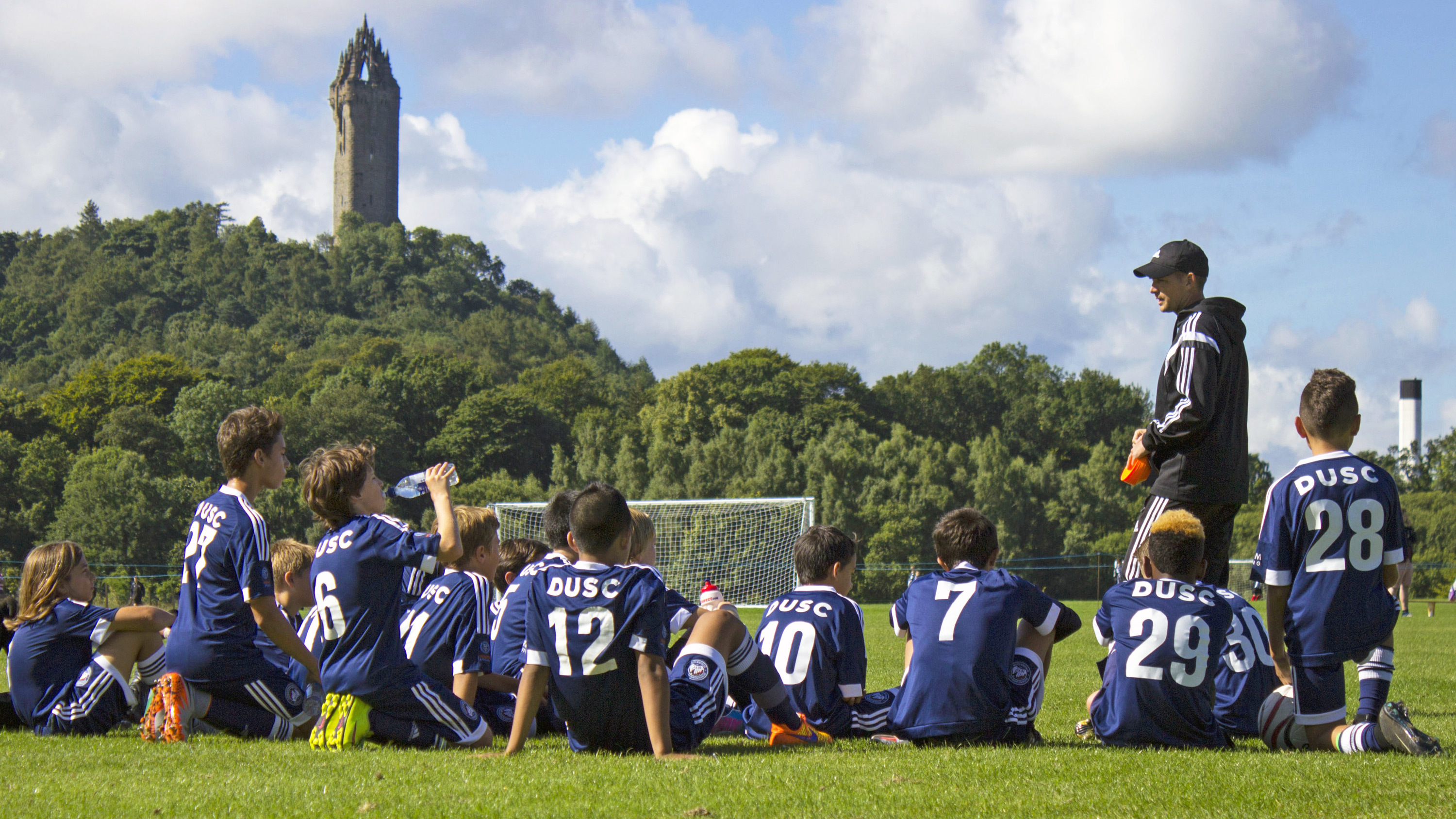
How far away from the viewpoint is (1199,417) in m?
6.11

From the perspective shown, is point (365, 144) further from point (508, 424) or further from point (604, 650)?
point (604, 650)

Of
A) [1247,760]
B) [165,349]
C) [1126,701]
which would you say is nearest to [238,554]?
[1126,701]

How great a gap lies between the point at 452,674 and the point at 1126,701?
11.4 feet

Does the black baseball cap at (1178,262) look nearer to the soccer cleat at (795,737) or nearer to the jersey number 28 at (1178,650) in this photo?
the jersey number 28 at (1178,650)

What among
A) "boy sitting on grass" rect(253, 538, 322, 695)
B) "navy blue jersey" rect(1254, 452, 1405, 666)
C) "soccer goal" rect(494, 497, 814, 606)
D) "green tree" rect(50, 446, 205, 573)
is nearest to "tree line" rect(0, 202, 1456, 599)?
"green tree" rect(50, 446, 205, 573)

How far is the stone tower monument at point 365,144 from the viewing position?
142 m

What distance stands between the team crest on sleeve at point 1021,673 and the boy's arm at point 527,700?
2204 millimetres

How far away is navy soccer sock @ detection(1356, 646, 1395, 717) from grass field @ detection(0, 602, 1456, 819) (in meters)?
0.49

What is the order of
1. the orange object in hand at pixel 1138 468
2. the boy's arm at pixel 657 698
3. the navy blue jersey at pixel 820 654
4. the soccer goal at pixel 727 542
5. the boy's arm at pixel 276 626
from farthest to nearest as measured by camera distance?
the soccer goal at pixel 727 542 < the orange object in hand at pixel 1138 468 < the navy blue jersey at pixel 820 654 < the boy's arm at pixel 276 626 < the boy's arm at pixel 657 698

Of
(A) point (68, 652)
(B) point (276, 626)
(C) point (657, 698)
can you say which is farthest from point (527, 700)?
(A) point (68, 652)

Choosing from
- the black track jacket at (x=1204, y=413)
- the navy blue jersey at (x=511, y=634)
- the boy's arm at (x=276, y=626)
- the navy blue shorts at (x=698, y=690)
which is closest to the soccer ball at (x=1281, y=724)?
the black track jacket at (x=1204, y=413)

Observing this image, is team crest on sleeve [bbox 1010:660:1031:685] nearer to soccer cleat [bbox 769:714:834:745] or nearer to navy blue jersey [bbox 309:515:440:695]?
soccer cleat [bbox 769:714:834:745]

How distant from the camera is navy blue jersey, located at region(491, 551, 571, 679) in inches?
255

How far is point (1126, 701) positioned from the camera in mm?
5637
